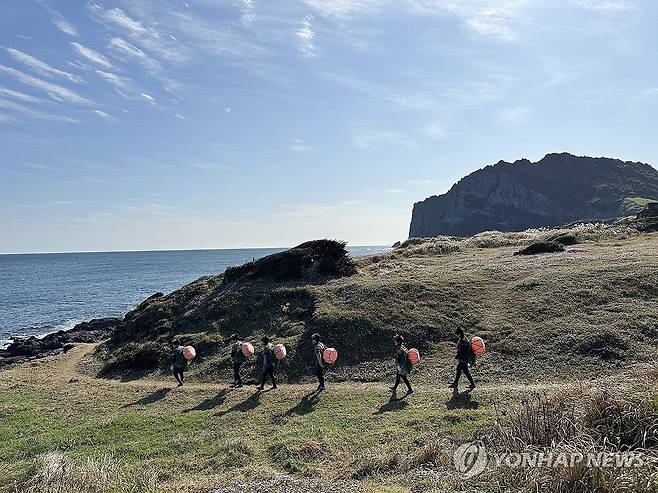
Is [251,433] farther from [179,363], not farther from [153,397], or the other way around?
[179,363]

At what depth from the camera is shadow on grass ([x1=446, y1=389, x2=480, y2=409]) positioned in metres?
16.3

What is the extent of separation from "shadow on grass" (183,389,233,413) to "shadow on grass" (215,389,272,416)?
91 cm

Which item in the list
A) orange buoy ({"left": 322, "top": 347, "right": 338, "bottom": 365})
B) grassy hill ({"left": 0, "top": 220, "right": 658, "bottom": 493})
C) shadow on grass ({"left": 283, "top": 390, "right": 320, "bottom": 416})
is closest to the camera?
grassy hill ({"left": 0, "top": 220, "right": 658, "bottom": 493})

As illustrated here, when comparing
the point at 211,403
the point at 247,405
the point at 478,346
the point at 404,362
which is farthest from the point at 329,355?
the point at 478,346

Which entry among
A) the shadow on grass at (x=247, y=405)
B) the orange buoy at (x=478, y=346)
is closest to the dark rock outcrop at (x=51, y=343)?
the shadow on grass at (x=247, y=405)

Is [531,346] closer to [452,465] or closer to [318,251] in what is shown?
[452,465]

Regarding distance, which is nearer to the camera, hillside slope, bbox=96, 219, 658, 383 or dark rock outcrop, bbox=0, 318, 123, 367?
hillside slope, bbox=96, 219, 658, 383

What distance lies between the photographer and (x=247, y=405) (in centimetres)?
1942

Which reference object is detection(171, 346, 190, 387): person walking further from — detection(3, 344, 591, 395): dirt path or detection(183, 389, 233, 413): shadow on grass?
detection(183, 389, 233, 413): shadow on grass

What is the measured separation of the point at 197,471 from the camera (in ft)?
40.4

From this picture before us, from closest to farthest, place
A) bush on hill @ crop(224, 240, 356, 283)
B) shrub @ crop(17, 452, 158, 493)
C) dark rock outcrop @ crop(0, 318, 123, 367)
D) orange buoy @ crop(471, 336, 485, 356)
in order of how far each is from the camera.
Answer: shrub @ crop(17, 452, 158, 493) → orange buoy @ crop(471, 336, 485, 356) → bush on hill @ crop(224, 240, 356, 283) → dark rock outcrop @ crop(0, 318, 123, 367)

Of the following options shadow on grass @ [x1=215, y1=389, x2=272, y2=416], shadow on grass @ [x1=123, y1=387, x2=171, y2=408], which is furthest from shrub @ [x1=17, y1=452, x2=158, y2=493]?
shadow on grass @ [x1=123, y1=387, x2=171, y2=408]

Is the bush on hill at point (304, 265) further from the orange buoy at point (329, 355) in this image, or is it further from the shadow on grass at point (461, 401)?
the shadow on grass at point (461, 401)

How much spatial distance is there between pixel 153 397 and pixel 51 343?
28713 millimetres
